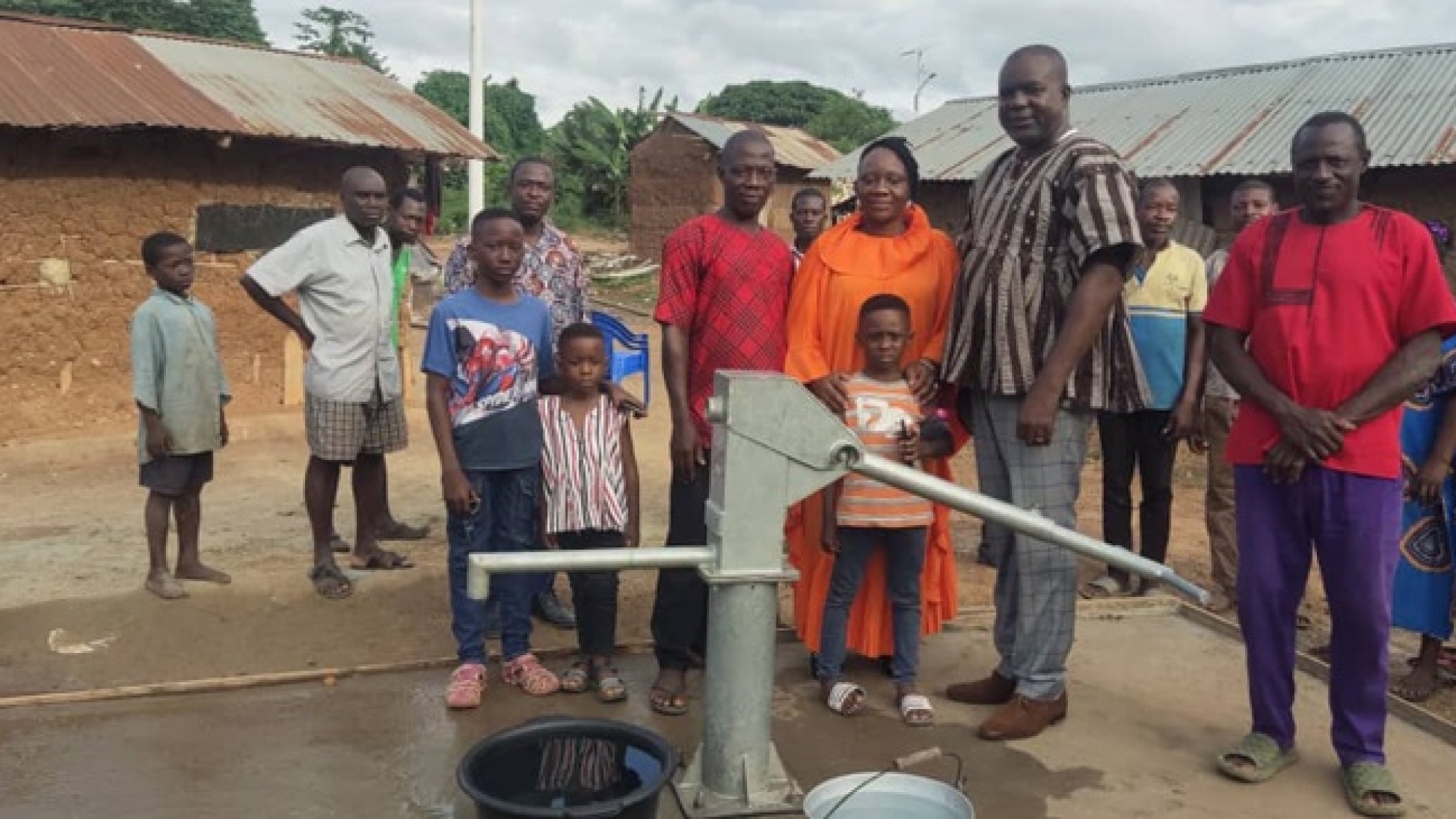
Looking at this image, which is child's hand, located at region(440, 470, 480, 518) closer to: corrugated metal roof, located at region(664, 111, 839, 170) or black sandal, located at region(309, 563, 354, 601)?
black sandal, located at region(309, 563, 354, 601)

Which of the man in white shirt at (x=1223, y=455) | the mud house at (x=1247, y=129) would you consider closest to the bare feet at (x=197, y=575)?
the man in white shirt at (x=1223, y=455)

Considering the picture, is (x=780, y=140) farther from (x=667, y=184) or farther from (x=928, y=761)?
(x=928, y=761)

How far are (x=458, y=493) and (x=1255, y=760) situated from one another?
7.15 feet

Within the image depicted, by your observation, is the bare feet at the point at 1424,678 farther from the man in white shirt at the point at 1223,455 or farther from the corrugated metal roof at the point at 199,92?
the corrugated metal roof at the point at 199,92

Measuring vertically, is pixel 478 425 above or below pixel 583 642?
above

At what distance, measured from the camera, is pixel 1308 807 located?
2.72m

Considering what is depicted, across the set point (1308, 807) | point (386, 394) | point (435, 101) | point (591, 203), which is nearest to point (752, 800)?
point (1308, 807)

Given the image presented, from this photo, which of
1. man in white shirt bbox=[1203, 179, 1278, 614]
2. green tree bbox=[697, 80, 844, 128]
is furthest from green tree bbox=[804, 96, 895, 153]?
man in white shirt bbox=[1203, 179, 1278, 614]

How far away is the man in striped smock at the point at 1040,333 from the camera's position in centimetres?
285

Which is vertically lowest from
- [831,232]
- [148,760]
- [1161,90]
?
[148,760]

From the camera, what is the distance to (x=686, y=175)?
59.9 ft

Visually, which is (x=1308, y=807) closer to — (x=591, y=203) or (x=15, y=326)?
(x=15, y=326)

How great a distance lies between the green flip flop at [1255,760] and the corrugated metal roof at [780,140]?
14.9 m

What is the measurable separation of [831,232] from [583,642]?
1399 millimetres
